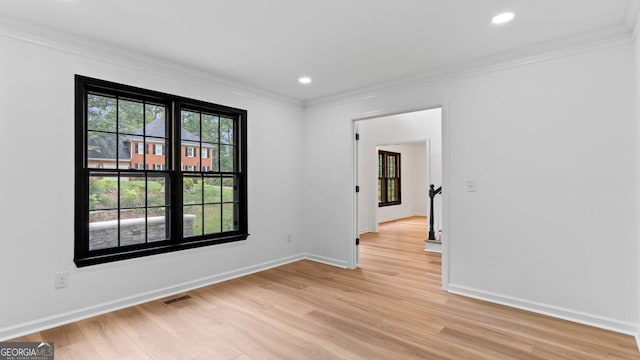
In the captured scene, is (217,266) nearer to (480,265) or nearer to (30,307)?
(30,307)

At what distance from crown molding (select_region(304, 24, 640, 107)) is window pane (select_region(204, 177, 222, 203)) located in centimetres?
217

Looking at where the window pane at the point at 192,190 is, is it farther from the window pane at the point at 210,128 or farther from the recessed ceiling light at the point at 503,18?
the recessed ceiling light at the point at 503,18

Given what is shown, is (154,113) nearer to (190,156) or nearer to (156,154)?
(156,154)

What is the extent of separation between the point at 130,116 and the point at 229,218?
5.32ft

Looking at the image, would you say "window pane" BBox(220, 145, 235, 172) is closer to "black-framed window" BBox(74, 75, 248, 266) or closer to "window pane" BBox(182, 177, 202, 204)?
"black-framed window" BBox(74, 75, 248, 266)

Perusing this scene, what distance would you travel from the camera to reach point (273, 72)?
3750 millimetres

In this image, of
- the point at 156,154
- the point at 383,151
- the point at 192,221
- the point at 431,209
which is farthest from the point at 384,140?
the point at 156,154

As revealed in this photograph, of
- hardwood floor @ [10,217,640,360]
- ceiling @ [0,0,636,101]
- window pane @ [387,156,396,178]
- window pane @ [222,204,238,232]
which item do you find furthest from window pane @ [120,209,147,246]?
window pane @ [387,156,396,178]

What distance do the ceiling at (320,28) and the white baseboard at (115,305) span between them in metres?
2.41

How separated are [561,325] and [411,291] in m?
1.33

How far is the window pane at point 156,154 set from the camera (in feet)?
11.1

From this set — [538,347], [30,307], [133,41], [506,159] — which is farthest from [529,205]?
[30,307]

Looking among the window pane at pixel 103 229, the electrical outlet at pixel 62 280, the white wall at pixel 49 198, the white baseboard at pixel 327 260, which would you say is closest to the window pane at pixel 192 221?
the white wall at pixel 49 198

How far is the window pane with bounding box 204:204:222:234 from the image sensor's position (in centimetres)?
389
